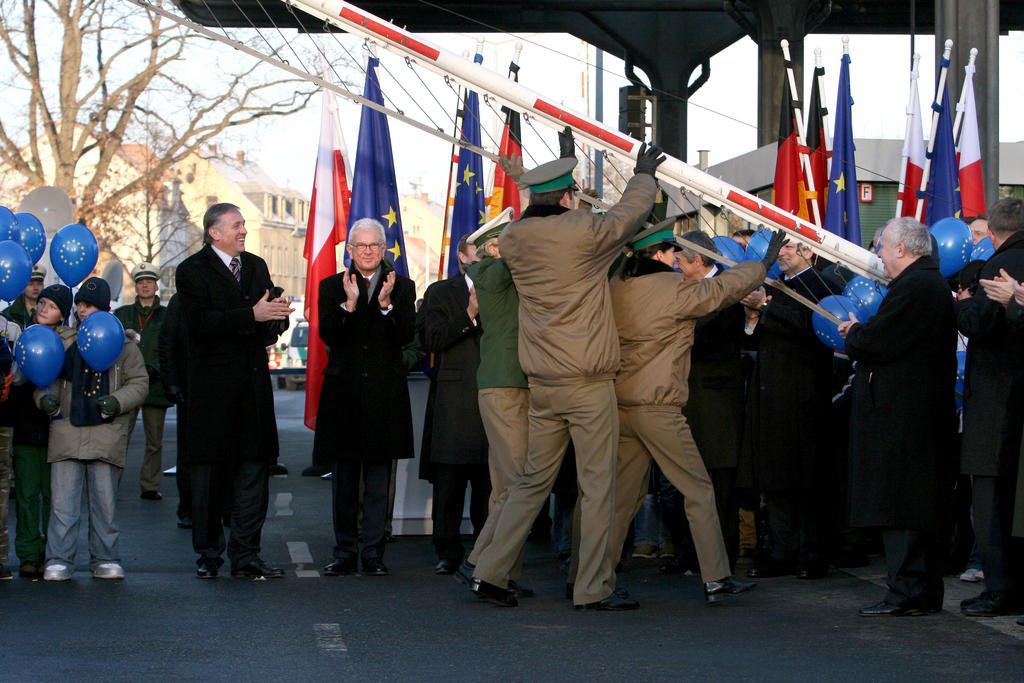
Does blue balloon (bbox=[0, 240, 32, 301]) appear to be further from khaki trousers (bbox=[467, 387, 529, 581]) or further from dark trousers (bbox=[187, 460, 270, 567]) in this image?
khaki trousers (bbox=[467, 387, 529, 581])

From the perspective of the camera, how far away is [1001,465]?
7.09m

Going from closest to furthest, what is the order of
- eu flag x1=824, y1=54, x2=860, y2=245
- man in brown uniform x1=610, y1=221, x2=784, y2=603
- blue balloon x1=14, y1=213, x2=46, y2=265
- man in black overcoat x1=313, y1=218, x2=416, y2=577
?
man in brown uniform x1=610, y1=221, x2=784, y2=603 → man in black overcoat x1=313, y1=218, x2=416, y2=577 → blue balloon x1=14, y1=213, x2=46, y2=265 → eu flag x1=824, y1=54, x2=860, y2=245

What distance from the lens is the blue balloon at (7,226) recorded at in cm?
875

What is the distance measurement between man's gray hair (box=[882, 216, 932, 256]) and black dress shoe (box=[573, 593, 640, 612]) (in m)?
2.30

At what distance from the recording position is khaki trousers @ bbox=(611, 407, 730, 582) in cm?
744

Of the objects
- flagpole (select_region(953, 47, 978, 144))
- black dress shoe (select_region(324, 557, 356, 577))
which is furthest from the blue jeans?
flagpole (select_region(953, 47, 978, 144))

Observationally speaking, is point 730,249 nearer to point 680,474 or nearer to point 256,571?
point 680,474

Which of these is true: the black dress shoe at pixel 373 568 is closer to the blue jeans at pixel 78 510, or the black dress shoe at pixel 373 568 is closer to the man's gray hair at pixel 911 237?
the blue jeans at pixel 78 510

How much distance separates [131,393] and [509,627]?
9.95ft

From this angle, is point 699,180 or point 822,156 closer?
point 699,180

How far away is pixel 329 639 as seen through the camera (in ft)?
21.5

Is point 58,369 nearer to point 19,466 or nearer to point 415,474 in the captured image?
point 19,466

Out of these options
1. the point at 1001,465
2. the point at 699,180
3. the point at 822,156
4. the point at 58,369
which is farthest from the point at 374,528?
the point at 822,156

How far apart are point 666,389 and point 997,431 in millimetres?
1668
